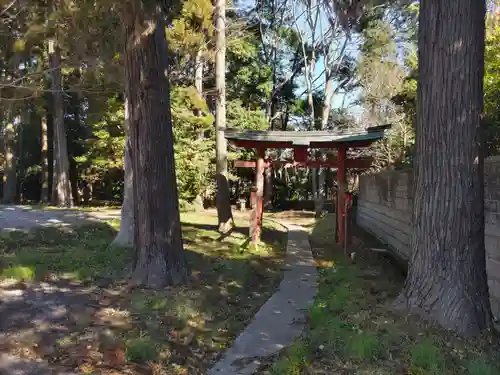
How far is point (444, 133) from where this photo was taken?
3961 mm

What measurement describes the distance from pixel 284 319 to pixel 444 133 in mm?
2819

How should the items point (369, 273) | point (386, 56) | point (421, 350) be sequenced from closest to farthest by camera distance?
point (421, 350) → point (369, 273) → point (386, 56)

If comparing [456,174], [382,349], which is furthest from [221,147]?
[382,349]

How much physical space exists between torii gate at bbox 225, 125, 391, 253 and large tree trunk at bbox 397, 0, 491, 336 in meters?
7.05

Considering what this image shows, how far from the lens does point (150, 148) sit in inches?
260

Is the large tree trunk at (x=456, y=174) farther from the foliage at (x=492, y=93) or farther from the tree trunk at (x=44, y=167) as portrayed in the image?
the tree trunk at (x=44, y=167)

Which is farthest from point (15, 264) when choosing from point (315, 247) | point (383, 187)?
point (383, 187)

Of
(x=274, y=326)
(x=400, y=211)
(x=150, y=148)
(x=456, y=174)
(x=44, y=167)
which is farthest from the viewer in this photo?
(x=44, y=167)

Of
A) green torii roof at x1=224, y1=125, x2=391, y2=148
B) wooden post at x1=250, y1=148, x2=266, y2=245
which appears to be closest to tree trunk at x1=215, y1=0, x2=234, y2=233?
wooden post at x1=250, y1=148, x2=266, y2=245

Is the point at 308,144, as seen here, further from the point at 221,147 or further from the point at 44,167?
the point at 44,167

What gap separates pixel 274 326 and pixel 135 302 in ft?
5.76

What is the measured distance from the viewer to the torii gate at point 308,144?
36.8 feet

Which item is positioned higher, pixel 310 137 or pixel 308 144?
pixel 310 137

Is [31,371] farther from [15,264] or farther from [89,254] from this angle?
[89,254]
